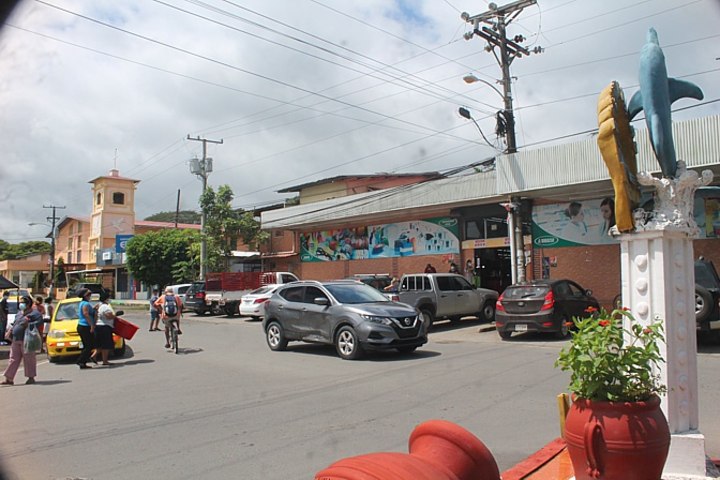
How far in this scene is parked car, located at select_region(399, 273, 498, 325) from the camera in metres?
18.7

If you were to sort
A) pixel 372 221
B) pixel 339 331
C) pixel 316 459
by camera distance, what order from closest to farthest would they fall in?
pixel 316 459
pixel 339 331
pixel 372 221

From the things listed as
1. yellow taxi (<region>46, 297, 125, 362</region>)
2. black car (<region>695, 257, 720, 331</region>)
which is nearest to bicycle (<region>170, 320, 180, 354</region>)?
yellow taxi (<region>46, 297, 125, 362</region>)

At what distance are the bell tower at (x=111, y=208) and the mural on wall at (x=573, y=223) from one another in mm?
52980

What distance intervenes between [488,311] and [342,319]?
375 inches

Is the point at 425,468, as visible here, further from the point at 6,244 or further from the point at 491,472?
the point at 6,244

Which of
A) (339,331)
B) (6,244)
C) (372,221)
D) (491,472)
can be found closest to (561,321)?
(339,331)

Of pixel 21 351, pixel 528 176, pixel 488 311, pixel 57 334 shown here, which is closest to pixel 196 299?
pixel 488 311

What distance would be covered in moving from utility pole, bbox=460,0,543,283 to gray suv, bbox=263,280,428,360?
7.73 m

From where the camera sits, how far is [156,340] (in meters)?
19.1

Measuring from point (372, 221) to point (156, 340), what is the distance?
13.5 m

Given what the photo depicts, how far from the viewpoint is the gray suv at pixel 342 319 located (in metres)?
12.5

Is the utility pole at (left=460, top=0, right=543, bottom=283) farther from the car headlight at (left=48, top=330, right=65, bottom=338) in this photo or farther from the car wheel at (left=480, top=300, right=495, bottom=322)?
the car headlight at (left=48, top=330, right=65, bottom=338)

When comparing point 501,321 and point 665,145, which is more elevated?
point 665,145

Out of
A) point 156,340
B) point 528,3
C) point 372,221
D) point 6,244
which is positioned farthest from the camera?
point 6,244
